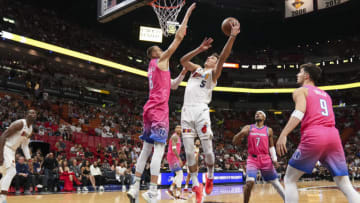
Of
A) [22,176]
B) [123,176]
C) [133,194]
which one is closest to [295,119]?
[133,194]

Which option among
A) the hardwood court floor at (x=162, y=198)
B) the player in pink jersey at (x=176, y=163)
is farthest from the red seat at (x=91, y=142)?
the player in pink jersey at (x=176, y=163)

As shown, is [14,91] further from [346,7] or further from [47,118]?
[346,7]

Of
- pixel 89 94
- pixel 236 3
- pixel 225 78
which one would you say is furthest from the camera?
pixel 225 78

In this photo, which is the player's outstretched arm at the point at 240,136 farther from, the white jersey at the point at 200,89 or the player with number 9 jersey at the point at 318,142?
the player with number 9 jersey at the point at 318,142

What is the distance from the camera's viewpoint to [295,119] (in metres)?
3.61

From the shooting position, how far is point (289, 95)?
113 feet

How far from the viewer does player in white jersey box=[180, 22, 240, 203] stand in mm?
5113

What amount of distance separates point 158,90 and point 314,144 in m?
2.18

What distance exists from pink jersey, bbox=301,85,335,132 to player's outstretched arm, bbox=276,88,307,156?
0.33 ft

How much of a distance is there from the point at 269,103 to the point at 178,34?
32786 mm

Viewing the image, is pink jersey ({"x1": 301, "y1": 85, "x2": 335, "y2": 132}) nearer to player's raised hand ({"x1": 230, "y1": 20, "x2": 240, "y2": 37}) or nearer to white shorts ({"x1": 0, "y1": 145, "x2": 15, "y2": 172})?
player's raised hand ({"x1": 230, "y1": 20, "x2": 240, "y2": 37})

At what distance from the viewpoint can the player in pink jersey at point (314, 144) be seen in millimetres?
3562

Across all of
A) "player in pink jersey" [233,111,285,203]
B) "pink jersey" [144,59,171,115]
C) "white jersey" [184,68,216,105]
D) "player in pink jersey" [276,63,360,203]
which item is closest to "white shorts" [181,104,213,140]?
"white jersey" [184,68,216,105]

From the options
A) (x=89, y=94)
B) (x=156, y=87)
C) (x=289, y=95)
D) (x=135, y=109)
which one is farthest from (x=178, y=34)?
(x=289, y=95)
